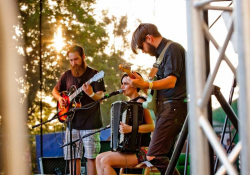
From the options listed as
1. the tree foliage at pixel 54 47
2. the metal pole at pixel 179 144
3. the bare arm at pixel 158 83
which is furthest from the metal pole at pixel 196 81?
the tree foliage at pixel 54 47

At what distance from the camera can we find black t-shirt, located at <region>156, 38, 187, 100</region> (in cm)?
331

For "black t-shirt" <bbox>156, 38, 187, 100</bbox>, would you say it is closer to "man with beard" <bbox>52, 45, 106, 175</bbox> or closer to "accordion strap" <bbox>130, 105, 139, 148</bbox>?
"accordion strap" <bbox>130, 105, 139, 148</bbox>

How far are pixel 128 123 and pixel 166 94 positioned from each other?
72 centimetres

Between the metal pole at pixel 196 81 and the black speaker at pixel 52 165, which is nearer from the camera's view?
the metal pole at pixel 196 81

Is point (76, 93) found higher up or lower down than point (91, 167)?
higher up

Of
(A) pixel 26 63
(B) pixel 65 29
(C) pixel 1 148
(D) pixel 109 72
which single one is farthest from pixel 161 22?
(C) pixel 1 148

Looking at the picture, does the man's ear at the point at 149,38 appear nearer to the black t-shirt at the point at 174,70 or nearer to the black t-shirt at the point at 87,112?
the black t-shirt at the point at 174,70

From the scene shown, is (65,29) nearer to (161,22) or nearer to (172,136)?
(161,22)

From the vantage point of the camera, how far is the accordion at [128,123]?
393cm

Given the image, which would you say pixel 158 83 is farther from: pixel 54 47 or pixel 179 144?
pixel 54 47

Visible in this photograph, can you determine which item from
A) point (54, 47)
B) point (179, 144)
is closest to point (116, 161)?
point (179, 144)

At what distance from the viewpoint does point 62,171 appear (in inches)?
213

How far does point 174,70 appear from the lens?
3287 mm

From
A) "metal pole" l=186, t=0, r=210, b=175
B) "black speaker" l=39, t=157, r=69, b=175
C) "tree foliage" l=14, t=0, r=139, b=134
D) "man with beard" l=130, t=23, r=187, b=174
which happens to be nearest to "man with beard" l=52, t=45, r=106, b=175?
"black speaker" l=39, t=157, r=69, b=175
